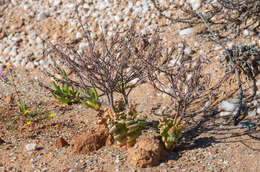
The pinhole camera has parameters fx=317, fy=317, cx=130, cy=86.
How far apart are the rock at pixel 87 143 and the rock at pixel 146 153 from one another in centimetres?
47

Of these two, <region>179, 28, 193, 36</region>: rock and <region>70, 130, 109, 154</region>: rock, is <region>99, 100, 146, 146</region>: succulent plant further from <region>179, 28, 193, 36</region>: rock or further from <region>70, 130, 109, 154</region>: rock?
<region>179, 28, 193, 36</region>: rock

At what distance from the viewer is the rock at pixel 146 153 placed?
3.20 meters

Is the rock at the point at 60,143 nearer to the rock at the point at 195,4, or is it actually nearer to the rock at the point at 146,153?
the rock at the point at 146,153

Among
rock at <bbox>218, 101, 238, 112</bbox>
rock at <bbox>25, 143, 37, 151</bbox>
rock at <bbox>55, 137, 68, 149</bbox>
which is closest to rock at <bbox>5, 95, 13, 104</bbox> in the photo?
rock at <bbox>25, 143, 37, 151</bbox>

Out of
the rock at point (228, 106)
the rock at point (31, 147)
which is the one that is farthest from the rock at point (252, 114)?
the rock at point (31, 147)

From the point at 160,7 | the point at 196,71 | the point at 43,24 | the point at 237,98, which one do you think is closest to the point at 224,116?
the point at 237,98

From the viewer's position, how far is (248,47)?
459cm

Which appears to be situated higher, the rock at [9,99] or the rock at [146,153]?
the rock at [9,99]

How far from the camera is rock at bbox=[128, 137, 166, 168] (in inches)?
126

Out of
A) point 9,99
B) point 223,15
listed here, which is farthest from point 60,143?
point 223,15

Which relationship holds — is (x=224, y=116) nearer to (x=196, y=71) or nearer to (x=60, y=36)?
(x=196, y=71)

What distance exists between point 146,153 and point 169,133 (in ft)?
1.05

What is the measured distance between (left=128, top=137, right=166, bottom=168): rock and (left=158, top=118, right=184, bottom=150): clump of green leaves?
0.32 feet

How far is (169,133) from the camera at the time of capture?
3.29 metres
